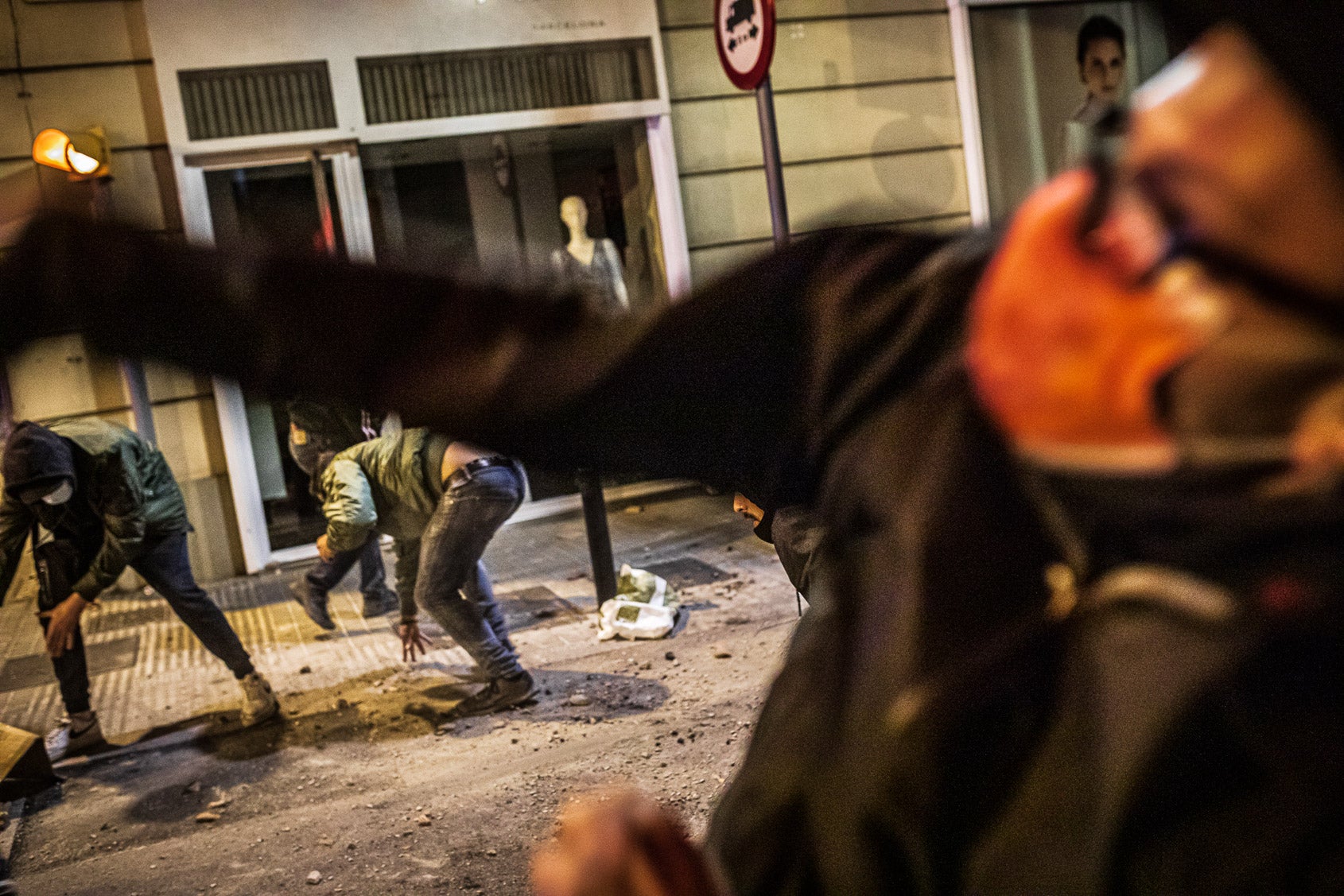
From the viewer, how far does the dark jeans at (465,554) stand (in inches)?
207

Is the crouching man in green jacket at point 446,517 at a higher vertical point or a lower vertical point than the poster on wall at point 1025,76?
lower

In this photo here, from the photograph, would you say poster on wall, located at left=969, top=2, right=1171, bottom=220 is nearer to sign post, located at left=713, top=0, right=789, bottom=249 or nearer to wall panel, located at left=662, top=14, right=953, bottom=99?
wall panel, located at left=662, top=14, right=953, bottom=99

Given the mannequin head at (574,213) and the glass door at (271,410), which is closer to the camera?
the glass door at (271,410)

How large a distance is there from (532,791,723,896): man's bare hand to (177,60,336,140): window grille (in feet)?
27.5

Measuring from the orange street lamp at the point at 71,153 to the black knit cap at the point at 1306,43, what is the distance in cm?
774

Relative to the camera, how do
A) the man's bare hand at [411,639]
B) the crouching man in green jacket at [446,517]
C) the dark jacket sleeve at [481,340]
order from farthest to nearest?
the man's bare hand at [411,639]
the crouching man in green jacket at [446,517]
the dark jacket sleeve at [481,340]

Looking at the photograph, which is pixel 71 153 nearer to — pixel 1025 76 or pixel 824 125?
pixel 824 125

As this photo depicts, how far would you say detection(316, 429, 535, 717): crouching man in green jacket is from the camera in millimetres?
5273

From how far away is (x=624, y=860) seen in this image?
871 mm

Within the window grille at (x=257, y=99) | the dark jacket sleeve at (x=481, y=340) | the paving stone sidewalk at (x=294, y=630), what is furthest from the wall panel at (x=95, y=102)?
the dark jacket sleeve at (x=481, y=340)

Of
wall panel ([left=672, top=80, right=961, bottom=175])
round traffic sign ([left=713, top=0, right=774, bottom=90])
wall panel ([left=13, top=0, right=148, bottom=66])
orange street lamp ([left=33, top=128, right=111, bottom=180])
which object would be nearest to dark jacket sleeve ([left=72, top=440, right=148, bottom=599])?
orange street lamp ([left=33, top=128, right=111, bottom=180])

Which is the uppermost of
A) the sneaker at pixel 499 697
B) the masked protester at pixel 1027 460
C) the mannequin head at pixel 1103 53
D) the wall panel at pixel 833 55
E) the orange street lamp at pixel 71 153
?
the wall panel at pixel 833 55

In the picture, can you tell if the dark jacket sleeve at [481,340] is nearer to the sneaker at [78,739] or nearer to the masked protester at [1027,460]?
the masked protester at [1027,460]

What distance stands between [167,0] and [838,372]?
850cm
